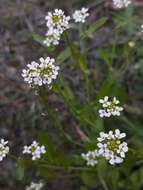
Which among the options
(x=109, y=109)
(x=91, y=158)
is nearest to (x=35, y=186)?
(x=91, y=158)

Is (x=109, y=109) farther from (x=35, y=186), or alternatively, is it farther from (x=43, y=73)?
(x=35, y=186)

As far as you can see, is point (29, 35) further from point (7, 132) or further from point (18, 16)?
point (7, 132)

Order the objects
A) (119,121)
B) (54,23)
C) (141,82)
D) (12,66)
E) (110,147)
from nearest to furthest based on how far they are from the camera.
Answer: (110,147), (54,23), (119,121), (141,82), (12,66)

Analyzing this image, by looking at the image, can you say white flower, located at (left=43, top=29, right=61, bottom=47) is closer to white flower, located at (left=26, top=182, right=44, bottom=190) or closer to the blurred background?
the blurred background

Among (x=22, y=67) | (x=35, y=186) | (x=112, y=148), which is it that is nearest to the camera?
(x=112, y=148)

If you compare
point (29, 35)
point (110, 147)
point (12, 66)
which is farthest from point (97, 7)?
point (110, 147)

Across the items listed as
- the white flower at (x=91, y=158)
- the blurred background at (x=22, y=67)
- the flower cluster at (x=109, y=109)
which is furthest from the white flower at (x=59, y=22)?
the blurred background at (x=22, y=67)
